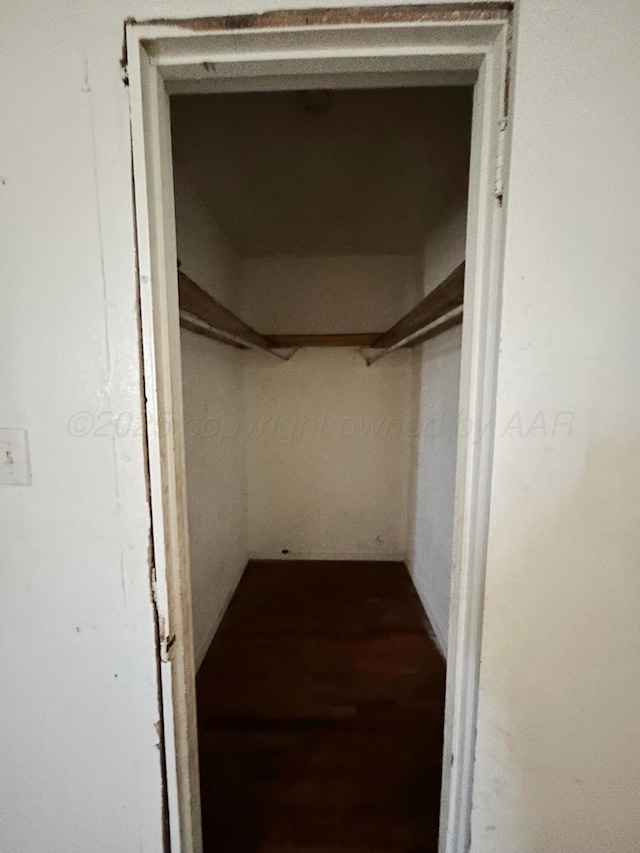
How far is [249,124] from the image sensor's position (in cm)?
132

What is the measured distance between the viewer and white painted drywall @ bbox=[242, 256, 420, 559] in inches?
111

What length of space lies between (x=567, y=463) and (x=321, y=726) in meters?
1.60

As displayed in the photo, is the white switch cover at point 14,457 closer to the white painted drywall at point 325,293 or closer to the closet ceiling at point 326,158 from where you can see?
the closet ceiling at point 326,158

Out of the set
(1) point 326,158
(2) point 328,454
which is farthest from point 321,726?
(1) point 326,158

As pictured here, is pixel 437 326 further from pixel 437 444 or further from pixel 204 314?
pixel 204 314

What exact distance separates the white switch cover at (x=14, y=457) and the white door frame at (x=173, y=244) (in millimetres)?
248

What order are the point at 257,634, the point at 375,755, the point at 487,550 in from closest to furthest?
1. the point at 487,550
2. the point at 375,755
3. the point at 257,634

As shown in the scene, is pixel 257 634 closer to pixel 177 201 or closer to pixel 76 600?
pixel 76 600

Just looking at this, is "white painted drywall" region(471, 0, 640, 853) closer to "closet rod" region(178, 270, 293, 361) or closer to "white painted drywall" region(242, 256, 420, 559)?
"closet rod" region(178, 270, 293, 361)

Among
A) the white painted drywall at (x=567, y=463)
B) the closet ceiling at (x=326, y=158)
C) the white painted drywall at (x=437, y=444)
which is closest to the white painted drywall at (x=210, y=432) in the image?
the closet ceiling at (x=326, y=158)

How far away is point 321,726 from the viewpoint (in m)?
1.61

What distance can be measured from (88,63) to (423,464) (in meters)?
2.31

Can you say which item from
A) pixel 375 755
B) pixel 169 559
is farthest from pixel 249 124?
pixel 375 755

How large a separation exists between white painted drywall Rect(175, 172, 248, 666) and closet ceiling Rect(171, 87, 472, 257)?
176 mm
